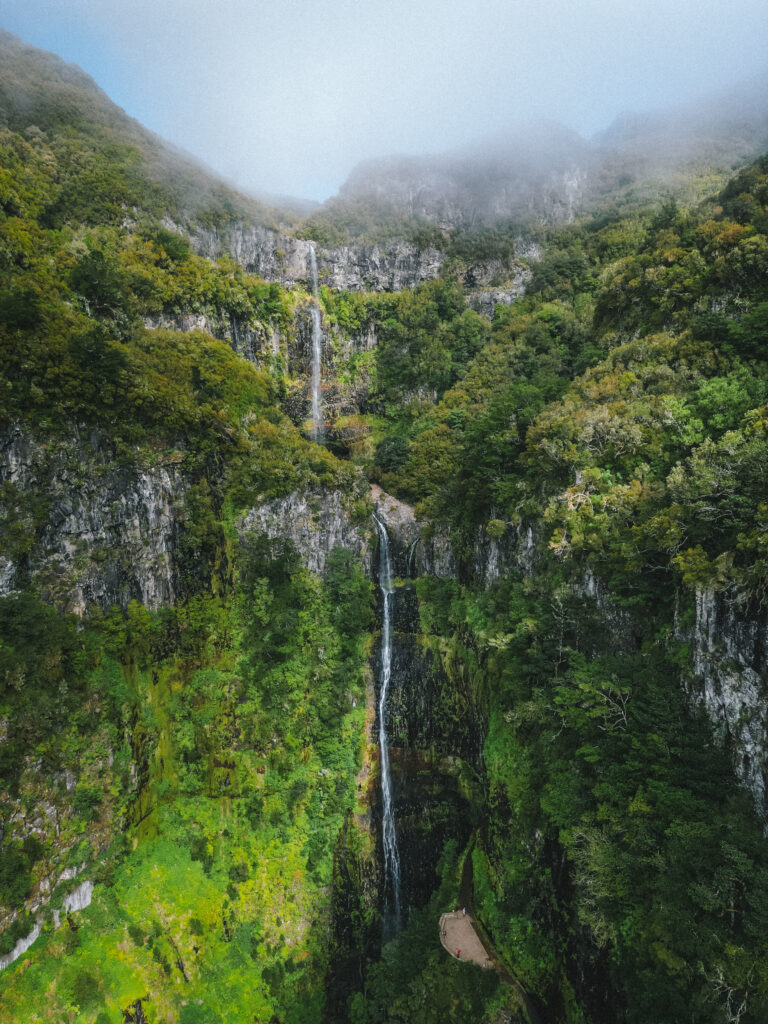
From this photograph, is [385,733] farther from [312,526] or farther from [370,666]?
[312,526]

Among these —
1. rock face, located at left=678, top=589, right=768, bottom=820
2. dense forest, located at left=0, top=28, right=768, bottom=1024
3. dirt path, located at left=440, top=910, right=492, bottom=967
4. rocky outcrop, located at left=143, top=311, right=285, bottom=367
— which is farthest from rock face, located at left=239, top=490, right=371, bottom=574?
rock face, located at left=678, top=589, right=768, bottom=820

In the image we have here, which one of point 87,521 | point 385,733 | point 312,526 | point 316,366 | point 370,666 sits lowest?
point 385,733

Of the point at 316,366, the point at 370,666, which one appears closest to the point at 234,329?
the point at 316,366

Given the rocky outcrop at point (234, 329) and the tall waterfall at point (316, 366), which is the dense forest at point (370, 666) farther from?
the tall waterfall at point (316, 366)

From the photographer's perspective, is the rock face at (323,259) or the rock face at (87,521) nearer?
the rock face at (87,521)

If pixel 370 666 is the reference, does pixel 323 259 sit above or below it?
above

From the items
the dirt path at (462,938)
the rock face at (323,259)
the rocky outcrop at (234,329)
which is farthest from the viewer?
the rock face at (323,259)

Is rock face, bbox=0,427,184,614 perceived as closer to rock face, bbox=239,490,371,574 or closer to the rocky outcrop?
rock face, bbox=239,490,371,574

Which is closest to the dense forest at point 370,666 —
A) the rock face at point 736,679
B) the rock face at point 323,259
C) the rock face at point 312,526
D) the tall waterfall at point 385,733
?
the rock face at point 736,679
